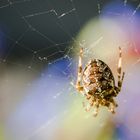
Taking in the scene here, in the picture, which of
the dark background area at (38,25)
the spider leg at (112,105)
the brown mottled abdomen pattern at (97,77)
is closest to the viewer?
the brown mottled abdomen pattern at (97,77)

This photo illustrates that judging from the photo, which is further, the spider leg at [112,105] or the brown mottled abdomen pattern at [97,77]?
the spider leg at [112,105]

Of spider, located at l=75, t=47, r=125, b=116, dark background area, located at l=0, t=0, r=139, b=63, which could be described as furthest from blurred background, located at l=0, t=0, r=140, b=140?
spider, located at l=75, t=47, r=125, b=116

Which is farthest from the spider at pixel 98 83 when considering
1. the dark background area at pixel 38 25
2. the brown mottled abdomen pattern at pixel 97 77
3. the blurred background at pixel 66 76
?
the dark background area at pixel 38 25

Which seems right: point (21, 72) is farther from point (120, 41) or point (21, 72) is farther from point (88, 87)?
point (88, 87)

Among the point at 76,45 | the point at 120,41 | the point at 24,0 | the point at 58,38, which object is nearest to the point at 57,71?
the point at 76,45

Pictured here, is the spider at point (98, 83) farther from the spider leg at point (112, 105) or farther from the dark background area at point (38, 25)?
the dark background area at point (38, 25)

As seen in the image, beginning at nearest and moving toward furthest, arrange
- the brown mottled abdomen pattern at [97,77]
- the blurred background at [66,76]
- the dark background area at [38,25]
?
1. the brown mottled abdomen pattern at [97,77]
2. the blurred background at [66,76]
3. the dark background area at [38,25]
